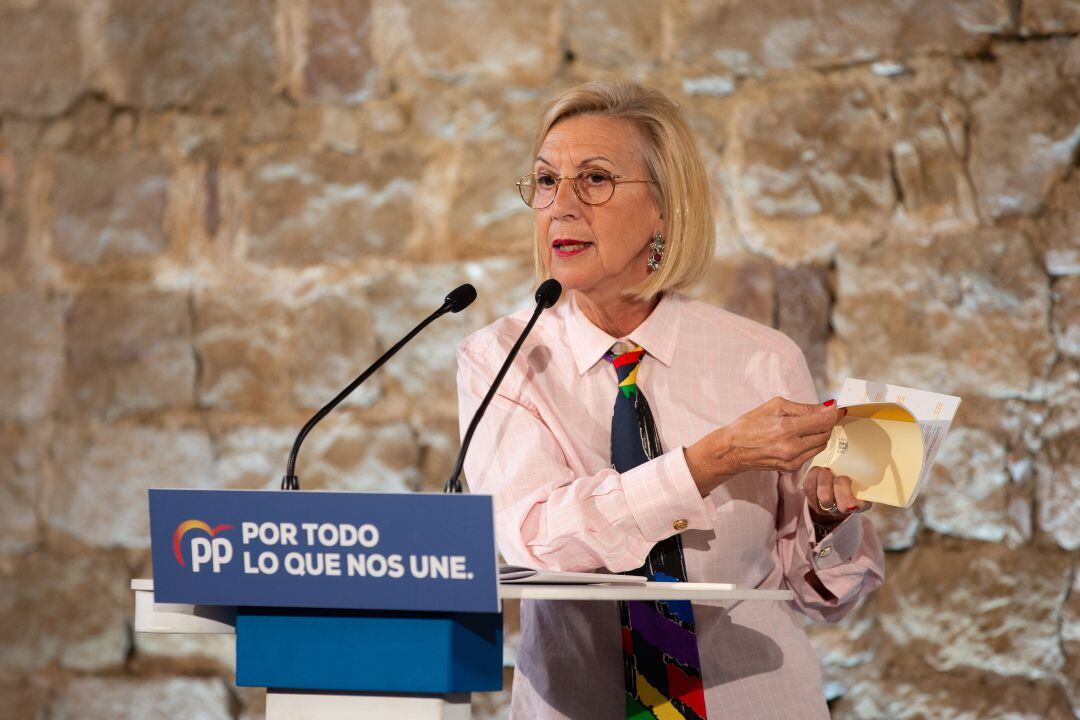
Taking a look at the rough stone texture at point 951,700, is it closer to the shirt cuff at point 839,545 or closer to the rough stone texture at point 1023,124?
the shirt cuff at point 839,545

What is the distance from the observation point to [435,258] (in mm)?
3064

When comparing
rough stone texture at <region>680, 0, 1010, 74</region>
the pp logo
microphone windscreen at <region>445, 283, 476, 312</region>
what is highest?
rough stone texture at <region>680, 0, 1010, 74</region>

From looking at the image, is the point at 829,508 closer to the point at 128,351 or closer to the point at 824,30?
the point at 824,30

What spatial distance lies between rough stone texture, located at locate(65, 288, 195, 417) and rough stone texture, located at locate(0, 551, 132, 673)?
45 cm

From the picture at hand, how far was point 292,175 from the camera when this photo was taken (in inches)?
124

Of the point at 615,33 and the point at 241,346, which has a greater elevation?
the point at 615,33

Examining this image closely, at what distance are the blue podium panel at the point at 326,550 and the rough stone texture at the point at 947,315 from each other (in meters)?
1.76

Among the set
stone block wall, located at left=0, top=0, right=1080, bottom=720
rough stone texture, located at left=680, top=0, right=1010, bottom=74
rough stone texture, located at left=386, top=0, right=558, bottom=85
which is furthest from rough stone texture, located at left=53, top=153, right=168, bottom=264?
rough stone texture, located at left=680, top=0, right=1010, bottom=74

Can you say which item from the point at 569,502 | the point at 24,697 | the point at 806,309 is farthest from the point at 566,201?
the point at 24,697

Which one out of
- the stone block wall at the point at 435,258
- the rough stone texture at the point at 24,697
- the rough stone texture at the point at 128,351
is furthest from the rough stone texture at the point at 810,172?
the rough stone texture at the point at 24,697

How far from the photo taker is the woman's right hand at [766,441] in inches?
63.8

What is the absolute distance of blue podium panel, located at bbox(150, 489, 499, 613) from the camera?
126 centimetres

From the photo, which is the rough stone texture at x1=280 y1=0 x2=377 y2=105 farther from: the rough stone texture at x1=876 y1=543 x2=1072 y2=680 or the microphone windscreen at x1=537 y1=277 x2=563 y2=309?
the rough stone texture at x1=876 y1=543 x2=1072 y2=680

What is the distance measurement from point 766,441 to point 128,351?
219cm
